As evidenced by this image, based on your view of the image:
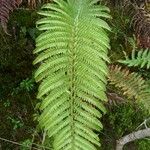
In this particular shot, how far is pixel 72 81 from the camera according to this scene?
260 centimetres

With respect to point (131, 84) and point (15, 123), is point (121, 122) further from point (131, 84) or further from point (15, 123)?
point (15, 123)

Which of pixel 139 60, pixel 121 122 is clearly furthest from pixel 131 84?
pixel 121 122

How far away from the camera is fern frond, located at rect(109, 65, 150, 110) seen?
119 inches

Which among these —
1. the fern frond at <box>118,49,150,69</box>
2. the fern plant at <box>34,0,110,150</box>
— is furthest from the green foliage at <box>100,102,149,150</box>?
the fern plant at <box>34,0,110,150</box>

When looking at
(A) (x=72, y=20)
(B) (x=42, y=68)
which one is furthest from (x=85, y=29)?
(B) (x=42, y=68)

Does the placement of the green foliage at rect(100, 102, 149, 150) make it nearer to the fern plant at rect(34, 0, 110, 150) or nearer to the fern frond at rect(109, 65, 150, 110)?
the fern frond at rect(109, 65, 150, 110)

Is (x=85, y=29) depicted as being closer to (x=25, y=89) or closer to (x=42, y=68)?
(x=42, y=68)

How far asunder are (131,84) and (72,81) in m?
0.70

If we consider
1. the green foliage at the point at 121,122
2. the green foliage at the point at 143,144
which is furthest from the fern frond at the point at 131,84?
the green foliage at the point at 143,144

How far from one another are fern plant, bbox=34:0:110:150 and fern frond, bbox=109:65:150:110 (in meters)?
0.43

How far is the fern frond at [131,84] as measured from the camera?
3031mm

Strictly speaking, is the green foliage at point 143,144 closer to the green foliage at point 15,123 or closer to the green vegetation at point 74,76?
the green vegetation at point 74,76

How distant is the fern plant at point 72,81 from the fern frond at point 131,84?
429mm

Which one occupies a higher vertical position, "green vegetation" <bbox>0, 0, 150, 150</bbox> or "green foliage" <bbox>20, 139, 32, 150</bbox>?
"green vegetation" <bbox>0, 0, 150, 150</bbox>
